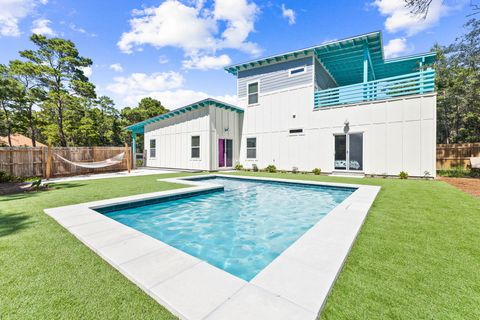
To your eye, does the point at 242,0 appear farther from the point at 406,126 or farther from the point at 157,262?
the point at 157,262

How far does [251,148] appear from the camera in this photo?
561 inches

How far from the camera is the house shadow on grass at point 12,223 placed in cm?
336

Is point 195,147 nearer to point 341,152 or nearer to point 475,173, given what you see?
point 341,152

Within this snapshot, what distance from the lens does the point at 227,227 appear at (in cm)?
451

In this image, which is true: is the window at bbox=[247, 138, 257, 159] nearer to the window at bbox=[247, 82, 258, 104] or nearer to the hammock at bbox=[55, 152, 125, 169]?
the window at bbox=[247, 82, 258, 104]

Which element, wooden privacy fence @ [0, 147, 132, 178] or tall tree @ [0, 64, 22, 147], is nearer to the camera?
wooden privacy fence @ [0, 147, 132, 178]

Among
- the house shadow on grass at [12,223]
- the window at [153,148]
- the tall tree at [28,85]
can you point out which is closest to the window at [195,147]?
the window at [153,148]

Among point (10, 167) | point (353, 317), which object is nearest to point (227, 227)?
point (353, 317)

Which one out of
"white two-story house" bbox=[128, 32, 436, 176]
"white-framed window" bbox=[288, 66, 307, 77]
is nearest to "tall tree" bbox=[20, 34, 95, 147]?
"white two-story house" bbox=[128, 32, 436, 176]

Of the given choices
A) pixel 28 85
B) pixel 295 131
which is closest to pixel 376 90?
pixel 295 131

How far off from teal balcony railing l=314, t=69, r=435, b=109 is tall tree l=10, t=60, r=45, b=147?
1947 centimetres

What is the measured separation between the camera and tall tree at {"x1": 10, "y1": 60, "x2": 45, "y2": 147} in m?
14.7

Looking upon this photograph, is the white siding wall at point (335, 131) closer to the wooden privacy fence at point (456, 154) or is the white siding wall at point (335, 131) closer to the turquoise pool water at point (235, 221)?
the turquoise pool water at point (235, 221)

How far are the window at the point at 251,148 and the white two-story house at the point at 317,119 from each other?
2.6 inches
